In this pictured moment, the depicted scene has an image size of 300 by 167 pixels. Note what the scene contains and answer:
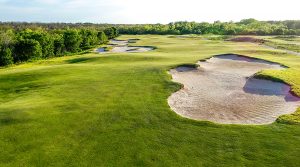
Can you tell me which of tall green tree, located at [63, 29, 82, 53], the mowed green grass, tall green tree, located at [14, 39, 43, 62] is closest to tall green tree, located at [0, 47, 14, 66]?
tall green tree, located at [14, 39, 43, 62]

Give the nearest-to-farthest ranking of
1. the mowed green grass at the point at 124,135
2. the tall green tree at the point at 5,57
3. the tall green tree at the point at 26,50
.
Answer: the mowed green grass at the point at 124,135, the tall green tree at the point at 5,57, the tall green tree at the point at 26,50

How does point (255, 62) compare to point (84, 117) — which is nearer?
point (84, 117)

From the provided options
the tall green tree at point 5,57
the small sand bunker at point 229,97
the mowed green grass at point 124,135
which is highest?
the mowed green grass at point 124,135

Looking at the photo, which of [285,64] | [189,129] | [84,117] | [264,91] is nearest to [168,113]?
[189,129]

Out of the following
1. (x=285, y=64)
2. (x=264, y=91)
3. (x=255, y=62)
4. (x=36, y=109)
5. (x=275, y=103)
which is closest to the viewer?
(x=36, y=109)

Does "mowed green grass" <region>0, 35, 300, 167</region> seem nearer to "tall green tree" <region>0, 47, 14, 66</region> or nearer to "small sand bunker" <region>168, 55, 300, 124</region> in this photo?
"small sand bunker" <region>168, 55, 300, 124</region>

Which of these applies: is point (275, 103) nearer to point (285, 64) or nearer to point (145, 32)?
point (285, 64)

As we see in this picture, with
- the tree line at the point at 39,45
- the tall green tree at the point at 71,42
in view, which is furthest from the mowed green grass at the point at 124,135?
the tall green tree at the point at 71,42

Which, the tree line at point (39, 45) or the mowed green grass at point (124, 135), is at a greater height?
the mowed green grass at point (124, 135)

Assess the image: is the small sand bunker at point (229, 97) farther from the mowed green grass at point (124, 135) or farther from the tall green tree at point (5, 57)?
the tall green tree at point (5, 57)
